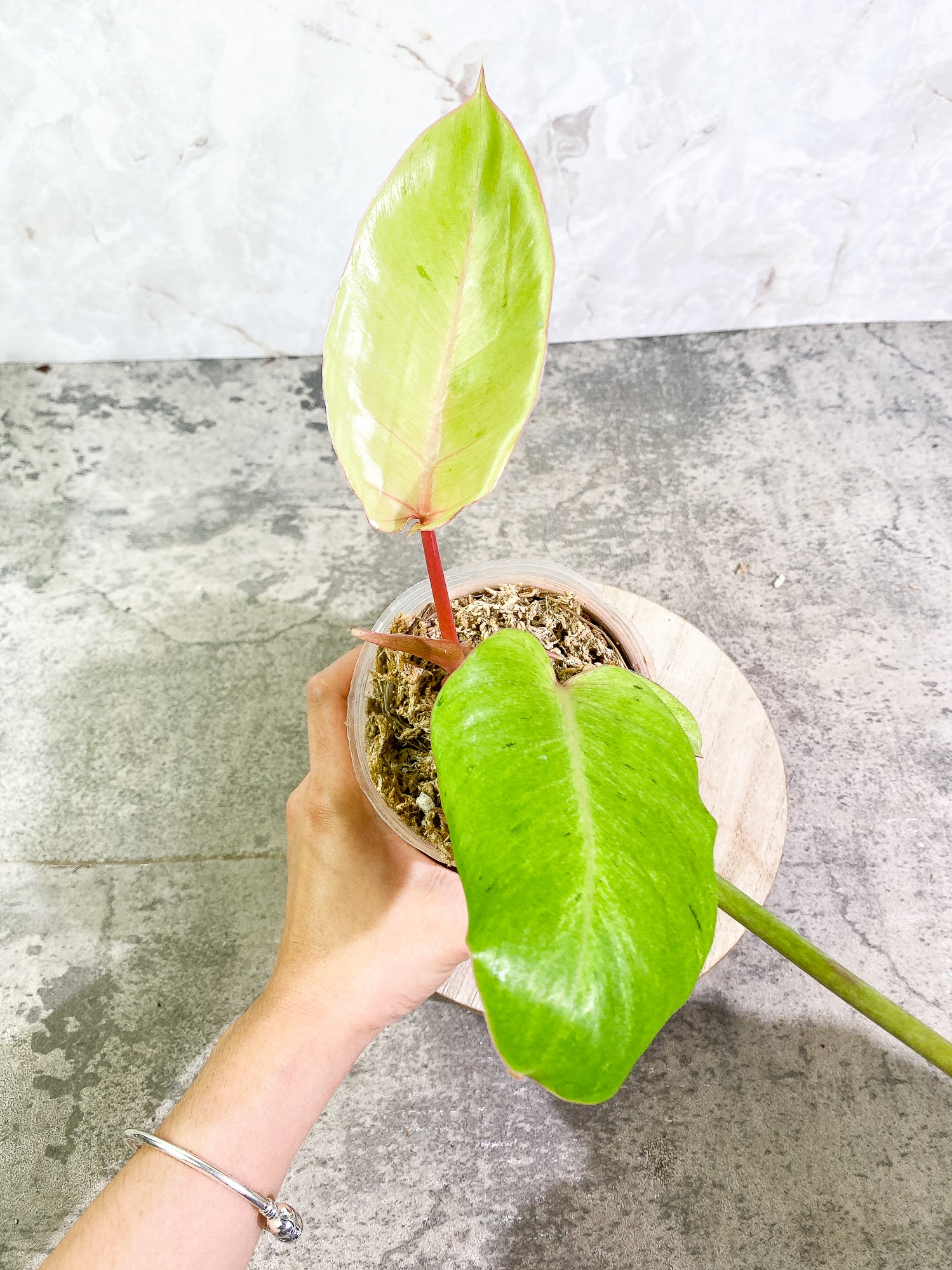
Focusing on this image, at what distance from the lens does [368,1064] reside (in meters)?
0.87

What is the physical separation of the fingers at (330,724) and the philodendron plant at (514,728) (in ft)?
0.49

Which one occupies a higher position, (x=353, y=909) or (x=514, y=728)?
(x=514, y=728)

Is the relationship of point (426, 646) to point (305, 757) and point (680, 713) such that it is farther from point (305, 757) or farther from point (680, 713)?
point (305, 757)

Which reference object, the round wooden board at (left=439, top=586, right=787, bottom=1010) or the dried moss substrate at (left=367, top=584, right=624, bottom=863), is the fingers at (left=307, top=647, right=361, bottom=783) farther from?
the round wooden board at (left=439, top=586, right=787, bottom=1010)

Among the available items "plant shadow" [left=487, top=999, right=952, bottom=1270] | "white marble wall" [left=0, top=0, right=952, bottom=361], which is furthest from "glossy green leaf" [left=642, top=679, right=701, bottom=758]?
"white marble wall" [left=0, top=0, right=952, bottom=361]

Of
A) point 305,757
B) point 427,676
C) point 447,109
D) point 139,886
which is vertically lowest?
point 139,886

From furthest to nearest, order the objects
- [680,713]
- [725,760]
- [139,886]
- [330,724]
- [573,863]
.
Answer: [139,886] → [725,760] → [330,724] → [680,713] → [573,863]

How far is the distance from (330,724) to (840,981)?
0.36 meters

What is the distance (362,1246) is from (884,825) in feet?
2.37

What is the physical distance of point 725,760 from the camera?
2.47ft

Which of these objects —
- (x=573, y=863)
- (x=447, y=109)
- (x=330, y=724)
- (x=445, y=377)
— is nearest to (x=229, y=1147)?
(x=330, y=724)

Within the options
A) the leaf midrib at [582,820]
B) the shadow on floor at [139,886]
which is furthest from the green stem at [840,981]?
the shadow on floor at [139,886]

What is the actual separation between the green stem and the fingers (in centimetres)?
28

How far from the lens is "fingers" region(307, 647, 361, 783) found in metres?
0.58
